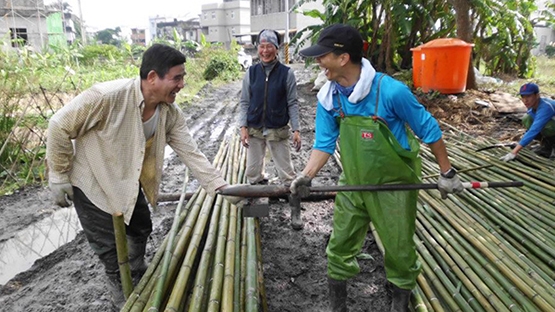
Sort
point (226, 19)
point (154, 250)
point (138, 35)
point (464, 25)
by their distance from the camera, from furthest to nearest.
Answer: point (138, 35)
point (226, 19)
point (464, 25)
point (154, 250)

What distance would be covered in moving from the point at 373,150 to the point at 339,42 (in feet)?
1.82

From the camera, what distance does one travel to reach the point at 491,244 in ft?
8.45

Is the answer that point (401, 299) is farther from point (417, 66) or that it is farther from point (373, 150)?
point (417, 66)

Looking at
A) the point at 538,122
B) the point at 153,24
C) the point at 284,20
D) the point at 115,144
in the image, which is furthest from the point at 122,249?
the point at 153,24

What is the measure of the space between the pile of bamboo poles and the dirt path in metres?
0.27

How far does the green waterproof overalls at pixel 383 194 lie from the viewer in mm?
1923

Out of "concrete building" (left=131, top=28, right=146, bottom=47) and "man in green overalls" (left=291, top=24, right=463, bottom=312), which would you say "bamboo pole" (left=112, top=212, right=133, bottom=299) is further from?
"concrete building" (left=131, top=28, right=146, bottom=47)

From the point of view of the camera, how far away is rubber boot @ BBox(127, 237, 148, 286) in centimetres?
255

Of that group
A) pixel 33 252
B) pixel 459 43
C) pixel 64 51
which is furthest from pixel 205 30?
pixel 33 252

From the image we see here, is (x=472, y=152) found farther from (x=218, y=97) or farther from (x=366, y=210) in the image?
(x=218, y=97)

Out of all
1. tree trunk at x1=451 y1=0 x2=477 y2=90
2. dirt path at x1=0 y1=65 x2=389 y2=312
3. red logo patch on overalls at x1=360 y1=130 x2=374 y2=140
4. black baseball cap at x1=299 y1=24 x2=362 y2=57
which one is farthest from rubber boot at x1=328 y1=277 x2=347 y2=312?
tree trunk at x1=451 y1=0 x2=477 y2=90

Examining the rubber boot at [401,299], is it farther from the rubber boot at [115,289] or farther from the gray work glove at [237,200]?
the rubber boot at [115,289]

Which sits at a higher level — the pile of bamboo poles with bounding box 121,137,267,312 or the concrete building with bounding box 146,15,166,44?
the concrete building with bounding box 146,15,166,44

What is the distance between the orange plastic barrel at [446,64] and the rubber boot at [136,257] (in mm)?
6219
